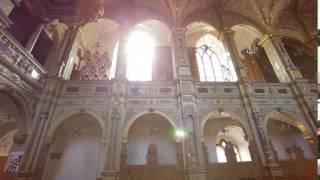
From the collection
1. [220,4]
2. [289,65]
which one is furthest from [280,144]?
[220,4]

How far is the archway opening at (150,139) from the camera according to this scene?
9711mm

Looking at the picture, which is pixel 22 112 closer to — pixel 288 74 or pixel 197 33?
pixel 197 33

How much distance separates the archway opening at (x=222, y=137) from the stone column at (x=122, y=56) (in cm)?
559

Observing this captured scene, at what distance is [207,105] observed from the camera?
30.3ft

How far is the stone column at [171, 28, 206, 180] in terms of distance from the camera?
24.8 feet

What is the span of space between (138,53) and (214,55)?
561 centimetres

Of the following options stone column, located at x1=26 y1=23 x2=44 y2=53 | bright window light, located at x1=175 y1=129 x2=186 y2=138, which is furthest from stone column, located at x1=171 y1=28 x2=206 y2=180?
stone column, located at x1=26 y1=23 x2=44 y2=53

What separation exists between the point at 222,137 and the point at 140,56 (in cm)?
754

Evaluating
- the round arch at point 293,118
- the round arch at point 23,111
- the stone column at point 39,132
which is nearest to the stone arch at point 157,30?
the stone column at point 39,132

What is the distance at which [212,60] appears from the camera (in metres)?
13.6

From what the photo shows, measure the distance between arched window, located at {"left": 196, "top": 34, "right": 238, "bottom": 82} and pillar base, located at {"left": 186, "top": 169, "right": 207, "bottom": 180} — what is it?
6478 mm

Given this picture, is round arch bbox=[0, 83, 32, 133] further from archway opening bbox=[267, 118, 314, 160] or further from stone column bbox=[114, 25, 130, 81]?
archway opening bbox=[267, 118, 314, 160]

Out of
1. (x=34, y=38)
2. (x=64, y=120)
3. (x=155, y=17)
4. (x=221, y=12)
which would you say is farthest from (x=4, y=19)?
(x=221, y=12)

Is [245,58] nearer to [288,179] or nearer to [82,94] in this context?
[288,179]
